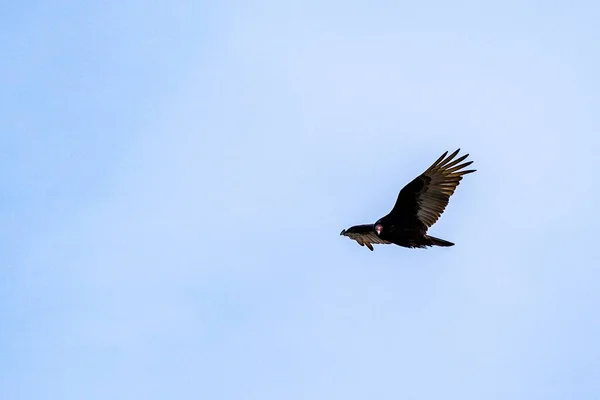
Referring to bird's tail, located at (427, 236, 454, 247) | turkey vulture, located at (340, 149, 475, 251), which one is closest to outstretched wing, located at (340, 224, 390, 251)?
turkey vulture, located at (340, 149, 475, 251)

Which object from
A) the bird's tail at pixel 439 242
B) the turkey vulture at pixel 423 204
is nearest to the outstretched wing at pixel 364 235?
the turkey vulture at pixel 423 204

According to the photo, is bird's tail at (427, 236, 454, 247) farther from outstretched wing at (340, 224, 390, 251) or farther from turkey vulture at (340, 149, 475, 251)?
outstretched wing at (340, 224, 390, 251)

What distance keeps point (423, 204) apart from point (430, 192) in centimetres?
40

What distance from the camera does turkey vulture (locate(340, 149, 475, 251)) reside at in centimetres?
2992

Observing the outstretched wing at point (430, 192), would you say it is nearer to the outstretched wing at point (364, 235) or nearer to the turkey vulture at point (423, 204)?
the turkey vulture at point (423, 204)

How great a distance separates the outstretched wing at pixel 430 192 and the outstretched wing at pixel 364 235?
1529 millimetres

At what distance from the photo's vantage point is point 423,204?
3030 centimetres

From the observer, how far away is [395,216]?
100 feet

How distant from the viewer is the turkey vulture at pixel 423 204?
29.9 metres

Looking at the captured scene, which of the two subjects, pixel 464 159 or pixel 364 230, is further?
pixel 364 230

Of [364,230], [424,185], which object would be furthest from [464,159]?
[364,230]

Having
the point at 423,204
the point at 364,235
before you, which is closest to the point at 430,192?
the point at 423,204

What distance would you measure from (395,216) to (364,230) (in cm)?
176

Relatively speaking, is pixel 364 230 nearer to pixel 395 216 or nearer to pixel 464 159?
pixel 395 216
